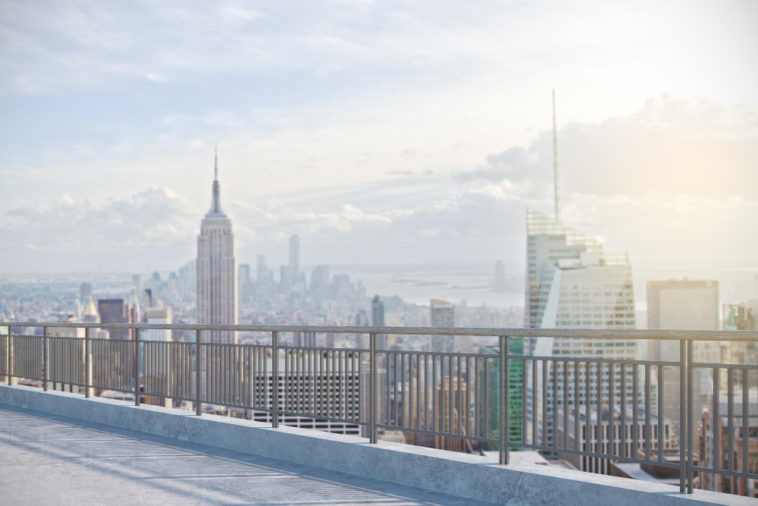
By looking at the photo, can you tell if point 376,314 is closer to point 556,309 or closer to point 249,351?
point 556,309

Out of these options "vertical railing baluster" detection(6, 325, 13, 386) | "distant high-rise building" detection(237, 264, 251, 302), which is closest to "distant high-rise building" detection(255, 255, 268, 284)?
"distant high-rise building" detection(237, 264, 251, 302)

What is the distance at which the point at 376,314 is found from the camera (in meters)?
134

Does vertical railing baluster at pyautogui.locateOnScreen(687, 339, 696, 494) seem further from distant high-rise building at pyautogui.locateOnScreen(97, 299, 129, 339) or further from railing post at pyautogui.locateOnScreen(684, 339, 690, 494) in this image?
distant high-rise building at pyautogui.locateOnScreen(97, 299, 129, 339)

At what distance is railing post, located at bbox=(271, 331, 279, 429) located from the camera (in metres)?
8.30

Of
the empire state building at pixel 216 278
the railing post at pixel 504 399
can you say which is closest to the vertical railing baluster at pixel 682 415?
the railing post at pixel 504 399

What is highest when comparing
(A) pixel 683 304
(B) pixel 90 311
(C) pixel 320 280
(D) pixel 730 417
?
(D) pixel 730 417

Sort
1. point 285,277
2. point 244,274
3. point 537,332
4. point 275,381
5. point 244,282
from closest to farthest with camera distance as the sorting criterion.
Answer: point 537,332
point 275,381
point 285,277
point 244,282
point 244,274

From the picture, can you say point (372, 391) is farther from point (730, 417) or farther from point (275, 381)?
point (730, 417)

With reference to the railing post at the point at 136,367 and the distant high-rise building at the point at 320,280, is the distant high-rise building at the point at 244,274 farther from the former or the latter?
the railing post at the point at 136,367

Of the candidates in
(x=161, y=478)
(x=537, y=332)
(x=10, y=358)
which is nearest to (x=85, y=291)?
(x=10, y=358)

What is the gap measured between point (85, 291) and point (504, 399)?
378 ft

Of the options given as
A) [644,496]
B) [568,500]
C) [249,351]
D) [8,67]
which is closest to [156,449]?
[249,351]

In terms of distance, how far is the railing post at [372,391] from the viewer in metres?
7.21

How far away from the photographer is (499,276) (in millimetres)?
137500
